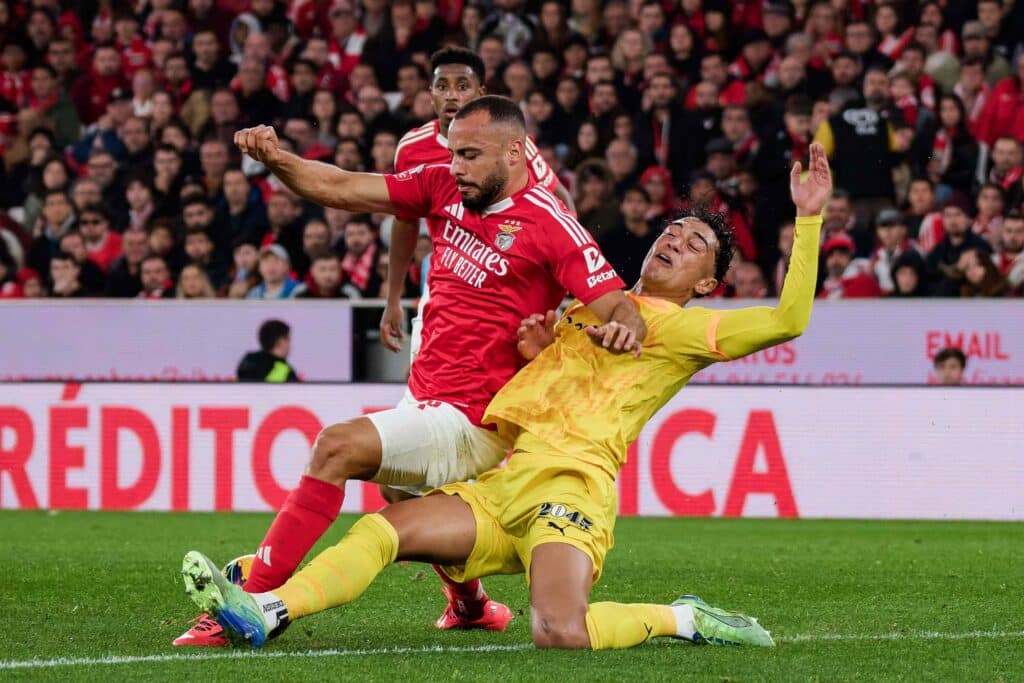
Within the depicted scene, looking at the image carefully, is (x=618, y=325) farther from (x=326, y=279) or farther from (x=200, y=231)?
(x=200, y=231)

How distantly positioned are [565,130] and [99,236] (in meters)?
4.26

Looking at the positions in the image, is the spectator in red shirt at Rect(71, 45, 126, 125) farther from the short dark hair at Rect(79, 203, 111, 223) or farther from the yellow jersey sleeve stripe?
the yellow jersey sleeve stripe

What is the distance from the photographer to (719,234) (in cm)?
611

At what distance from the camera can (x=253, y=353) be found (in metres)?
13.1

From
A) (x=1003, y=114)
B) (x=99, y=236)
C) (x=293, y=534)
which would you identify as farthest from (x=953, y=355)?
(x=293, y=534)

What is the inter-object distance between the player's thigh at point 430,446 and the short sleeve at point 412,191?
707 mm

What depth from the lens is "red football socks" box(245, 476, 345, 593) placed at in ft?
18.0

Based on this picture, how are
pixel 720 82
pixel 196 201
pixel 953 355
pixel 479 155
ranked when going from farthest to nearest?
pixel 720 82, pixel 196 201, pixel 953 355, pixel 479 155

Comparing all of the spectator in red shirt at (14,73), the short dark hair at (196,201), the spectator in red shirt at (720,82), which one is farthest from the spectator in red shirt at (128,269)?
the spectator in red shirt at (720,82)

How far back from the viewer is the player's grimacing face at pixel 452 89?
7.46 metres

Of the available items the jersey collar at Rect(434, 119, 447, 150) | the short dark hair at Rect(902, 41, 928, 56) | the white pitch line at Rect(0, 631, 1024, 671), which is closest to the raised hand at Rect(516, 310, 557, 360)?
the white pitch line at Rect(0, 631, 1024, 671)

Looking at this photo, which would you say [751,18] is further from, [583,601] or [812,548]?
[583,601]

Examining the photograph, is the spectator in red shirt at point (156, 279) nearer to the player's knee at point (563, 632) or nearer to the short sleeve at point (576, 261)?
the short sleeve at point (576, 261)

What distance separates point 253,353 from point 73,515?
2.03 meters
